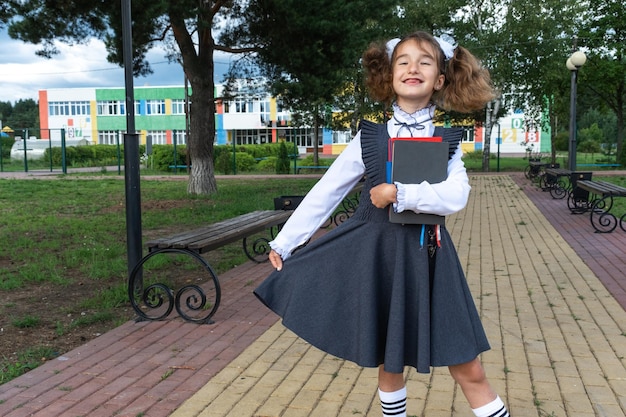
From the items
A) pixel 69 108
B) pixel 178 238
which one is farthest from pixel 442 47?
pixel 69 108

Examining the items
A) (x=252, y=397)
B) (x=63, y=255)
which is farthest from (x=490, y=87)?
(x=63, y=255)

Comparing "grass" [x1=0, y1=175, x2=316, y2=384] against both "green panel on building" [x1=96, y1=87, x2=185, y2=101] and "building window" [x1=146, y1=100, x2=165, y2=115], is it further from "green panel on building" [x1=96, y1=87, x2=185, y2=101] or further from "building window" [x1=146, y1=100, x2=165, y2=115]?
"building window" [x1=146, y1=100, x2=165, y2=115]

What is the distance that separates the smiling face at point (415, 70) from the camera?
2223 millimetres

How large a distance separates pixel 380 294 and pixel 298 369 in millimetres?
1677

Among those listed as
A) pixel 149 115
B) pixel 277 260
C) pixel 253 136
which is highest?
pixel 149 115

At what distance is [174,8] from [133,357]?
24.7 ft

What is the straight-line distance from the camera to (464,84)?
2303 millimetres

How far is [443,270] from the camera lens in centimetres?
213

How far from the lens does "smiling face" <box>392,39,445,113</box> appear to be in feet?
7.29

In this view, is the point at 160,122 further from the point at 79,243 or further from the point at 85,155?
the point at 79,243

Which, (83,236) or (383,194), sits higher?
(383,194)

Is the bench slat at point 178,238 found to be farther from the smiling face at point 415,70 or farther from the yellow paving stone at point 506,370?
the smiling face at point 415,70

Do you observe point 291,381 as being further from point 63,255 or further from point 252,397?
point 63,255

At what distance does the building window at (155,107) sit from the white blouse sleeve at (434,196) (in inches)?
2543
